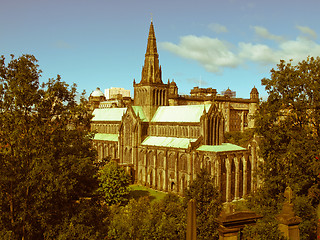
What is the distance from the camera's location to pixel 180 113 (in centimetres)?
7212

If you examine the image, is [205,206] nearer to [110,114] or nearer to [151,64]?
[151,64]

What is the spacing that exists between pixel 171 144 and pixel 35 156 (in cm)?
4900

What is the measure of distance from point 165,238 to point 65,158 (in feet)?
53.4

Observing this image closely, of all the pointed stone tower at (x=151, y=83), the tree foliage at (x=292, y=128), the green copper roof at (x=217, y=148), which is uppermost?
the pointed stone tower at (x=151, y=83)

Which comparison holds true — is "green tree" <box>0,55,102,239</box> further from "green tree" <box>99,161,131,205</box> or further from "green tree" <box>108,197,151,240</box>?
"green tree" <box>99,161,131,205</box>

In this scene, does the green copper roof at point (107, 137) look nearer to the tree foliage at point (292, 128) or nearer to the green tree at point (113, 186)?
the green tree at point (113, 186)

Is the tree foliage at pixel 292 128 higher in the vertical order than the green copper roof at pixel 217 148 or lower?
higher

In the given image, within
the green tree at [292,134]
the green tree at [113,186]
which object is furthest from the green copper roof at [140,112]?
the green tree at [292,134]

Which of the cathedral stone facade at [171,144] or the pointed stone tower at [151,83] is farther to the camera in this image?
the pointed stone tower at [151,83]

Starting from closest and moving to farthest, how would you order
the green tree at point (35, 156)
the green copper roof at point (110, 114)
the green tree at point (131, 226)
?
the green tree at point (35, 156)
the green tree at point (131, 226)
the green copper roof at point (110, 114)

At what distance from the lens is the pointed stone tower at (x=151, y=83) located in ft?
259

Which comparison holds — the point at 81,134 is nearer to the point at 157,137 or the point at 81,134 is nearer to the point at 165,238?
the point at 165,238

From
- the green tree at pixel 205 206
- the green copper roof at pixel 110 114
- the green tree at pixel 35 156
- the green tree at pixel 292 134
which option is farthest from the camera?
the green copper roof at pixel 110 114

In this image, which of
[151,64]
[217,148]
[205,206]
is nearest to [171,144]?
[217,148]
